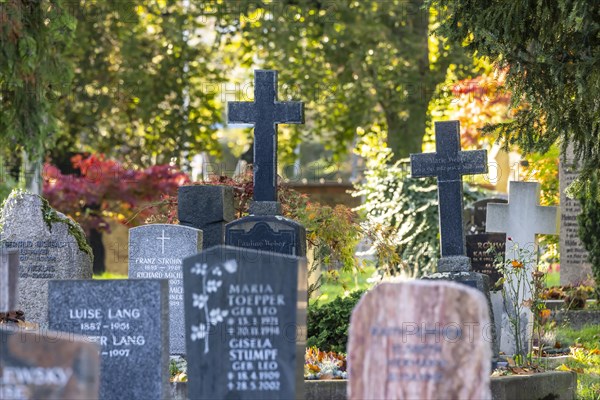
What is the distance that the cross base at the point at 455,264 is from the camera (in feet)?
38.3

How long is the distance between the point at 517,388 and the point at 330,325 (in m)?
2.99

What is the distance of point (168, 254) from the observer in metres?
11.5

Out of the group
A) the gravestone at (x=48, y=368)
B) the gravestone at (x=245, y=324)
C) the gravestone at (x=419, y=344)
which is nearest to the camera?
the gravestone at (x=48, y=368)

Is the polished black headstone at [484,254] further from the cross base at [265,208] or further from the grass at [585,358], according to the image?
the cross base at [265,208]

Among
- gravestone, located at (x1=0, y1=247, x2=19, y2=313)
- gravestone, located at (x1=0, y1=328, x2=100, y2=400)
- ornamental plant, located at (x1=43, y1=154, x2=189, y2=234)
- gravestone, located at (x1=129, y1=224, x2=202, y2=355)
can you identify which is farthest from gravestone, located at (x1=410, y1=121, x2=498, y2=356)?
ornamental plant, located at (x1=43, y1=154, x2=189, y2=234)

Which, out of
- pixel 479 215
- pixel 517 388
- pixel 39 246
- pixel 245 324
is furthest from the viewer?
pixel 479 215

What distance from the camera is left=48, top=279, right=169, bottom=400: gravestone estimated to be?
842 cm

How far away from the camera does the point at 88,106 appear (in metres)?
26.0

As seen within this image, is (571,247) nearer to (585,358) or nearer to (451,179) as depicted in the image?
(585,358)

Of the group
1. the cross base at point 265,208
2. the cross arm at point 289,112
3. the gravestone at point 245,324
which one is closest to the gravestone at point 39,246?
the cross base at point 265,208

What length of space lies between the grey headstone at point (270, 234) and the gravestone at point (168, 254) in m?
0.43

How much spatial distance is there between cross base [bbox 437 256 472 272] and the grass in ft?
4.55

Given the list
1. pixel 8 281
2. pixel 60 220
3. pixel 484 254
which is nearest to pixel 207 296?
pixel 8 281

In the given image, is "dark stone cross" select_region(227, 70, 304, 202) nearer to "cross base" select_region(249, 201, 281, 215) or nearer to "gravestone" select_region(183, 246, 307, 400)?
"cross base" select_region(249, 201, 281, 215)
